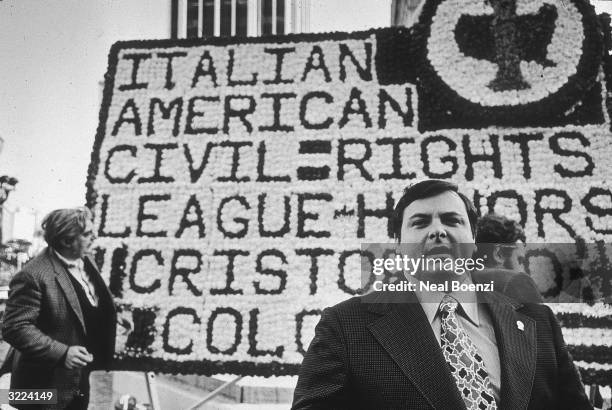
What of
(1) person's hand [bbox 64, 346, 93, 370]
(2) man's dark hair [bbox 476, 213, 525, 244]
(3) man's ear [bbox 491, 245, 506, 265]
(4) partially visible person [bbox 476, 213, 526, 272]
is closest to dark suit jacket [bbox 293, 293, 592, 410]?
(3) man's ear [bbox 491, 245, 506, 265]

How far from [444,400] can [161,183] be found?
2.09m

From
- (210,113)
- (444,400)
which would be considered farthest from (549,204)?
(210,113)

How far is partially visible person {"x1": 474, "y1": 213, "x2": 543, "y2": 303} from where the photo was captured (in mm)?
1802

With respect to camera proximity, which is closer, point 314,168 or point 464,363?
point 464,363

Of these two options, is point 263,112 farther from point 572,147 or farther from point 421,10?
point 572,147

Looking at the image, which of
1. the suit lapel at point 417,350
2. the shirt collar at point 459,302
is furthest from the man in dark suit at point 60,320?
the shirt collar at point 459,302

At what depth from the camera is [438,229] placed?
5.29ft

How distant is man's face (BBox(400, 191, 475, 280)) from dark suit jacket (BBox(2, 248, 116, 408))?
179cm

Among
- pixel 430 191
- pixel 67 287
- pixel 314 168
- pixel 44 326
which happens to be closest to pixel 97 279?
pixel 67 287

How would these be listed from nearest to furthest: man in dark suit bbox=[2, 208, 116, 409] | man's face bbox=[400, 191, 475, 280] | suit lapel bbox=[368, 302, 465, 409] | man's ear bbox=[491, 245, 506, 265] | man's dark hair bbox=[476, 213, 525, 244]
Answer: suit lapel bbox=[368, 302, 465, 409], man's face bbox=[400, 191, 475, 280], man's ear bbox=[491, 245, 506, 265], man in dark suit bbox=[2, 208, 116, 409], man's dark hair bbox=[476, 213, 525, 244]

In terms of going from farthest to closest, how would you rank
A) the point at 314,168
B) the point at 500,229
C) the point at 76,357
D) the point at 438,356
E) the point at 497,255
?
the point at 314,168, the point at 500,229, the point at 76,357, the point at 497,255, the point at 438,356

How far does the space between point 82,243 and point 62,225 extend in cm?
15

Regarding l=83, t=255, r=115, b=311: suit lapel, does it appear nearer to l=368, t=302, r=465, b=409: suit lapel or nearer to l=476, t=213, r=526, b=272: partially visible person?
l=368, t=302, r=465, b=409: suit lapel

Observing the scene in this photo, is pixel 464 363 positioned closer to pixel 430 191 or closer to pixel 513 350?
pixel 513 350
